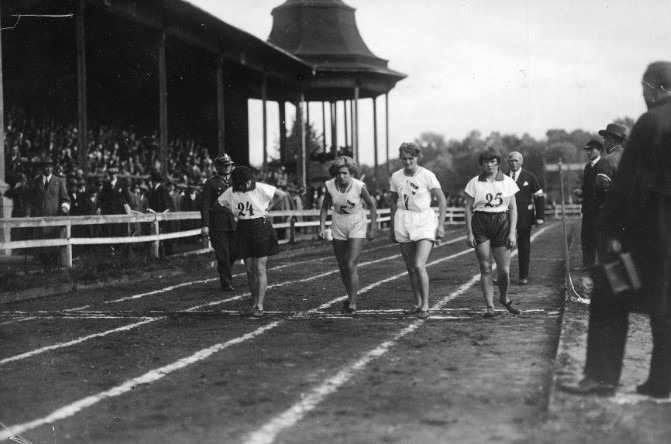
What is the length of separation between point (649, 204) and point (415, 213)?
5072 mm

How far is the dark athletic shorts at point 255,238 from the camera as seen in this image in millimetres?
11438

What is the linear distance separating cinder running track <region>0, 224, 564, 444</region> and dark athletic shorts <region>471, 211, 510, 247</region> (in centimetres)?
73

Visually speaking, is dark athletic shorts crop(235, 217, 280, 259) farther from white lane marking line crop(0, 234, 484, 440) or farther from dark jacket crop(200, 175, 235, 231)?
dark jacket crop(200, 175, 235, 231)

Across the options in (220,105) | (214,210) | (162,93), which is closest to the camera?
(214,210)

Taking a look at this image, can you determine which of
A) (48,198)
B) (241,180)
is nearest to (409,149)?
(241,180)

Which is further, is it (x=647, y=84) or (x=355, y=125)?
(x=355, y=125)

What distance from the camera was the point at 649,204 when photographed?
5.92 meters

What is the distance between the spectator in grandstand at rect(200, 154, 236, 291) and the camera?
14125mm

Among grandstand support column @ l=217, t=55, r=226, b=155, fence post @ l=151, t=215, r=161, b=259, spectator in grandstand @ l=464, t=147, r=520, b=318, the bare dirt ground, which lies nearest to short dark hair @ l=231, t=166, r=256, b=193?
the bare dirt ground

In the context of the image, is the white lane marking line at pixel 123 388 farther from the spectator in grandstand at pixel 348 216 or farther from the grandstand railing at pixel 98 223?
the grandstand railing at pixel 98 223

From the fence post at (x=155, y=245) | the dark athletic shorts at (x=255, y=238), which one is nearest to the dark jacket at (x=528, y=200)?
the dark athletic shorts at (x=255, y=238)

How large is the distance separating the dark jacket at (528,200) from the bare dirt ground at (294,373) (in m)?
1.90

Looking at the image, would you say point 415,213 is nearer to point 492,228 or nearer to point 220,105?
point 492,228

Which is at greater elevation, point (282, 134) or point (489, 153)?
point (282, 134)
